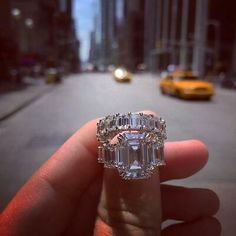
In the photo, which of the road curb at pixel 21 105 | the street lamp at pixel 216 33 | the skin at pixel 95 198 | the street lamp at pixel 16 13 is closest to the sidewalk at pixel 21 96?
the road curb at pixel 21 105

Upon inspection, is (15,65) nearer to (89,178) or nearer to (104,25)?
(104,25)

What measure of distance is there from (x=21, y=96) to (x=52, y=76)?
0.46 m

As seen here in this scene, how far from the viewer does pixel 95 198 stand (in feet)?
2.96

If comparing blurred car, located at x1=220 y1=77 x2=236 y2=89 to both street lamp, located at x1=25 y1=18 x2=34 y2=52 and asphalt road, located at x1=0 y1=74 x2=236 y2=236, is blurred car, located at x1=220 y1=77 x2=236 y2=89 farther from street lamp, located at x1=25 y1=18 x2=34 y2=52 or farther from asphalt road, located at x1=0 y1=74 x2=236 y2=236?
street lamp, located at x1=25 y1=18 x2=34 y2=52

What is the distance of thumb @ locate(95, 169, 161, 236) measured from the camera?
0.78m

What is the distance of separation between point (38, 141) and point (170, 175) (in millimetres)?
481

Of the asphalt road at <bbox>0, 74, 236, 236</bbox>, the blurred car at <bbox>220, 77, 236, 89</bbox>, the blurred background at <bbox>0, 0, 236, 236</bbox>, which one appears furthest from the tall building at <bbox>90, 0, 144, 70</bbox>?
the blurred car at <bbox>220, 77, 236, 89</bbox>

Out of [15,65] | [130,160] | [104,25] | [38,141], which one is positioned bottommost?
[38,141]

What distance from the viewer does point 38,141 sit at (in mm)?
1216

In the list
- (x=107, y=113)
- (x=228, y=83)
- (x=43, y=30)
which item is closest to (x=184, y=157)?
(x=107, y=113)

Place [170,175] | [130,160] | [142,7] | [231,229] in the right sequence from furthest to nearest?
[142,7], [231,229], [170,175], [130,160]

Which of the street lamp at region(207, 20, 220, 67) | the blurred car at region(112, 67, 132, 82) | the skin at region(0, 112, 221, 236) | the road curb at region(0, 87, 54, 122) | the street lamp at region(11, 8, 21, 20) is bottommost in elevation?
the skin at region(0, 112, 221, 236)

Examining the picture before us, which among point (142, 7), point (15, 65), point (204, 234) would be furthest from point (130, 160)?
point (142, 7)

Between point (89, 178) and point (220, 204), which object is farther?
point (220, 204)
